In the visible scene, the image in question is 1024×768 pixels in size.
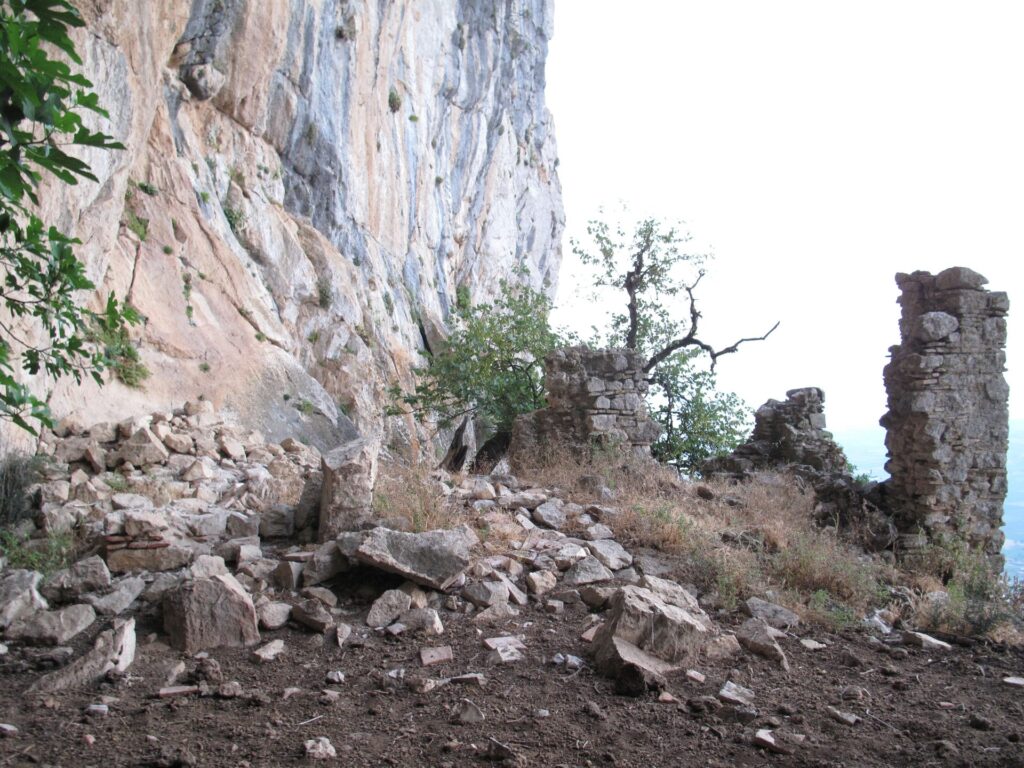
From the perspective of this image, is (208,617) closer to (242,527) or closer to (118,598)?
(118,598)

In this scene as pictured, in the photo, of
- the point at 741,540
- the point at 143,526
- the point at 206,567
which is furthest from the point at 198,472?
the point at 741,540

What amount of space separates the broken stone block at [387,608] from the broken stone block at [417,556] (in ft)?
0.52

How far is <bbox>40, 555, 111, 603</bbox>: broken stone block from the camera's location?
14.5ft

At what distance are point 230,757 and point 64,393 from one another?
265 inches

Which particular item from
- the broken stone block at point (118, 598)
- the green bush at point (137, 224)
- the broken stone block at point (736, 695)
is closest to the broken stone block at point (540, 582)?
the broken stone block at point (736, 695)

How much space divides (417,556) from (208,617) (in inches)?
50.3

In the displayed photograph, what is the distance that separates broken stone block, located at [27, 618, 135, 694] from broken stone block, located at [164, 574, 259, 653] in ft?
0.75

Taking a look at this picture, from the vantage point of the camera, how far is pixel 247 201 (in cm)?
1662

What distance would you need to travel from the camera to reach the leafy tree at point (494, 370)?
13820mm

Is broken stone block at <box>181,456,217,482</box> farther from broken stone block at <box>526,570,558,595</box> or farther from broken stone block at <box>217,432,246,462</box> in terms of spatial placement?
broken stone block at <box>526,570,558,595</box>

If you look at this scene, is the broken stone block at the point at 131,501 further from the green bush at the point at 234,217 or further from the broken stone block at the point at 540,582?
the green bush at the point at 234,217

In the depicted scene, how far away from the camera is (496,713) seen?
3.33 meters

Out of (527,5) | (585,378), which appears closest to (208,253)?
(585,378)

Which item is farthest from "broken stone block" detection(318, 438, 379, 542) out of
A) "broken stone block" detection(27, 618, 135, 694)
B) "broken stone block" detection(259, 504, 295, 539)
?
"broken stone block" detection(27, 618, 135, 694)
